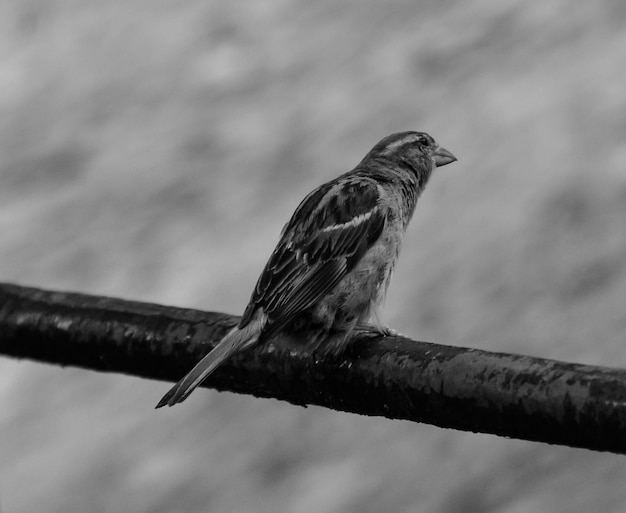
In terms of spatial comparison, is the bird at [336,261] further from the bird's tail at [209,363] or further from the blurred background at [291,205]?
the blurred background at [291,205]

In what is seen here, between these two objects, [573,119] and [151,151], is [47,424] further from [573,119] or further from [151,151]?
[573,119]

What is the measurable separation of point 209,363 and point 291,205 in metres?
6.84

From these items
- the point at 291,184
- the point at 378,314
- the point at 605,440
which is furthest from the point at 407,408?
the point at 291,184

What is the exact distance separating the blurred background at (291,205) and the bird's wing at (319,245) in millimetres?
3732

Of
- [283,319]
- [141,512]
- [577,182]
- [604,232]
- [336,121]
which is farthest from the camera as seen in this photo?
[336,121]

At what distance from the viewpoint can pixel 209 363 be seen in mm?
1831

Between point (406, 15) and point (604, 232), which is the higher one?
point (406, 15)

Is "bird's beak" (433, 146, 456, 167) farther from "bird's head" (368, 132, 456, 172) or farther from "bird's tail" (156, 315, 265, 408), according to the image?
"bird's tail" (156, 315, 265, 408)

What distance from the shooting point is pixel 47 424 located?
7.41 meters

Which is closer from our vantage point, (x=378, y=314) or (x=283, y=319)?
(x=283, y=319)

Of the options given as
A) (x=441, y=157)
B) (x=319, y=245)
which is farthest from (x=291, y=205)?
(x=319, y=245)

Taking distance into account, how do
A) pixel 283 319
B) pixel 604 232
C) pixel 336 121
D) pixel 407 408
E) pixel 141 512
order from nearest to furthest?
pixel 407 408
pixel 283 319
pixel 141 512
pixel 604 232
pixel 336 121

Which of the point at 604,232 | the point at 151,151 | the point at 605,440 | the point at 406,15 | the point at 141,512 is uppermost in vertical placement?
the point at 406,15

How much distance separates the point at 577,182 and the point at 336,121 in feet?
7.13
